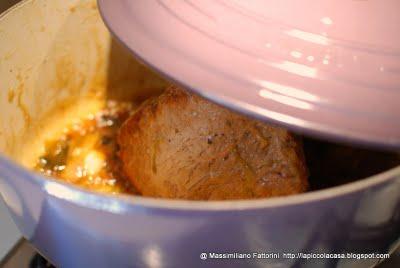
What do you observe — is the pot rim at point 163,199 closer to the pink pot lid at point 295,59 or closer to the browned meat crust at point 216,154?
the pink pot lid at point 295,59

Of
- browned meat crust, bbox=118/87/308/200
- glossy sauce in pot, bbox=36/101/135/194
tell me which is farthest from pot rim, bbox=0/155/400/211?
glossy sauce in pot, bbox=36/101/135/194

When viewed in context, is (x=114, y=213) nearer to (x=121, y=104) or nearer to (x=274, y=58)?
(x=274, y=58)

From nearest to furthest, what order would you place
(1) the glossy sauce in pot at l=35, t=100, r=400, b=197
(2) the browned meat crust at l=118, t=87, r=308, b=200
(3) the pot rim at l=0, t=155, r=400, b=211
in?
(3) the pot rim at l=0, t=155, r=400, b=211 < (2) the browned meat crust at l=118, t=87, r=308, b=200 < (1) the glossy sauce in pot at l=35, t=100, r=400, b=197

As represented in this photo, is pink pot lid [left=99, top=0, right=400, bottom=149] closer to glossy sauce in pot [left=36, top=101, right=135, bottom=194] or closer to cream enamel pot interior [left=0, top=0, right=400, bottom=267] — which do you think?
cream enamel pot interior [left=0, top=0, right=400, bottom=267]

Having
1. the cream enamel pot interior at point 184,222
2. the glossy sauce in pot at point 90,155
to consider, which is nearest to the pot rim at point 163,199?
the cream enamel pot interior at point 184,222

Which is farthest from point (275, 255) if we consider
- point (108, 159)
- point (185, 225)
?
point (108, 159)

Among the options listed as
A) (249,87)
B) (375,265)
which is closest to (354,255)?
(375,265)
